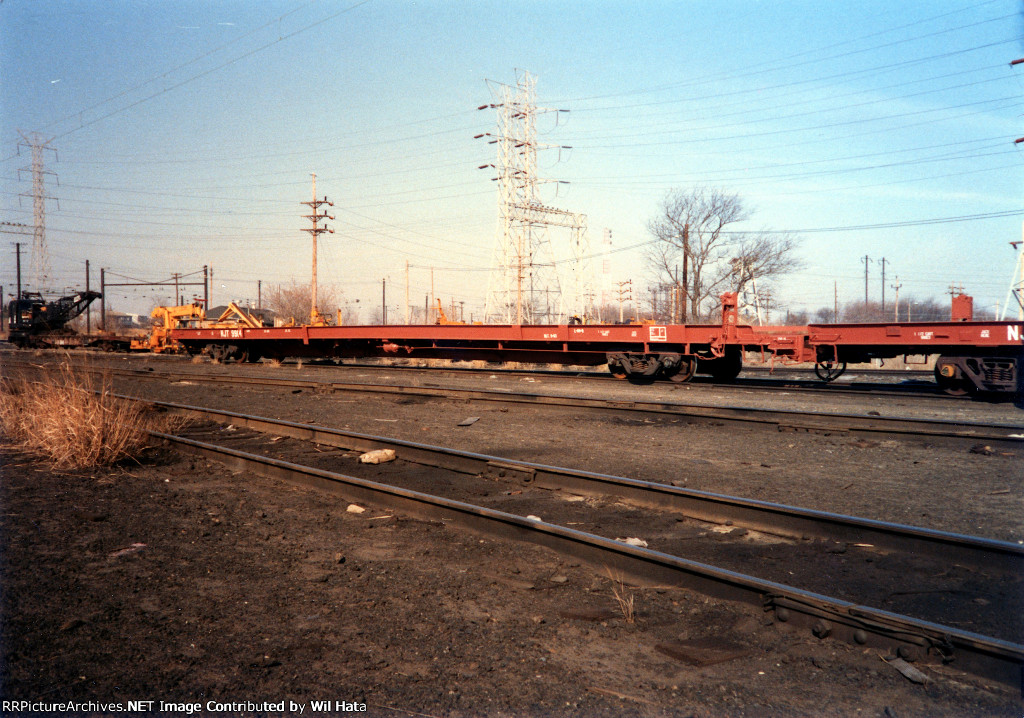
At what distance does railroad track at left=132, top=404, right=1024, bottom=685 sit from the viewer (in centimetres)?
303

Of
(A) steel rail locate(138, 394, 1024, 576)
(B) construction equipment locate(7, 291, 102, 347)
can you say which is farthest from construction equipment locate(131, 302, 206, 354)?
(A) steel rail locate(138, 394, 1024, 576)

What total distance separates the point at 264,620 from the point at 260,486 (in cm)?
333

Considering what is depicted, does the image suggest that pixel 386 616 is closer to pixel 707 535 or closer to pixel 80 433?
pixel 707 535

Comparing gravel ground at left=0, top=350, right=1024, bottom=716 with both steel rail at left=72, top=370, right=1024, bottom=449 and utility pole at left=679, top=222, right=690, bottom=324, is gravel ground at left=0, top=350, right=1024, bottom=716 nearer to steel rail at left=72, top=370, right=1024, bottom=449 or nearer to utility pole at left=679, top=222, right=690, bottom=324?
steel rail at left=72, top=370, right=1024, bottom=449

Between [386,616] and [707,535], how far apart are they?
8.40 ft

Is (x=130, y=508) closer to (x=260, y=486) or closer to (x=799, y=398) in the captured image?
(x=260, y=486)

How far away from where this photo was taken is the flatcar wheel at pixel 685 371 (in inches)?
640

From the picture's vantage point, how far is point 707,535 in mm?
4992

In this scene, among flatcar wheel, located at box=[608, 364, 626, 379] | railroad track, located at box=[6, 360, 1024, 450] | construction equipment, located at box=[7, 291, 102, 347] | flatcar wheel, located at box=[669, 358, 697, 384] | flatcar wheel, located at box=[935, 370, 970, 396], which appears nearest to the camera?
railroad track, located at box=[6, 360, 1024, 450]

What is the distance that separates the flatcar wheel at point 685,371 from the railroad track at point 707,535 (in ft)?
32.8

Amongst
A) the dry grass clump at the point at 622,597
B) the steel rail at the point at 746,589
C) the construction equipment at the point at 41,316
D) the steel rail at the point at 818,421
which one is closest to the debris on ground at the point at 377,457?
the steel rail at the point at 746,589

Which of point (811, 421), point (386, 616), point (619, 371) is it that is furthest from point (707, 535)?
point (619, 371)

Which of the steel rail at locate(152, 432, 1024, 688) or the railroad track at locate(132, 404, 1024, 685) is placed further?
the railroad track at locate(132, 404, 1024, 685)

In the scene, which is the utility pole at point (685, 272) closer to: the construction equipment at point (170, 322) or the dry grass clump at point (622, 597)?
the construction equipment at point (170, 322)
